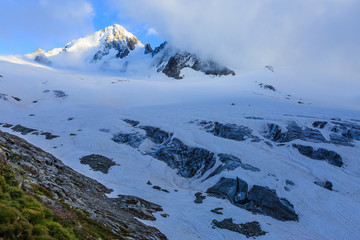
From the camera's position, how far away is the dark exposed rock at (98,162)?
1818 inches

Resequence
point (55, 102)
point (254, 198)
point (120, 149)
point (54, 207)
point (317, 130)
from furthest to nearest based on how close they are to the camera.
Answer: point (55, 102) < point (317, 130) < point (120, 149) < point (254, 198) < point (54, 207)

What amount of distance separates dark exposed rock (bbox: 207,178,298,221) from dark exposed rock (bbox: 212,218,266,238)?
751 centimetres

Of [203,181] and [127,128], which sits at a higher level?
[127,128]

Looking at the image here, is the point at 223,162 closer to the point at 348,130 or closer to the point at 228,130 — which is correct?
the point at 228,130

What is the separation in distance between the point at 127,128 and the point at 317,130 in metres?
61.8

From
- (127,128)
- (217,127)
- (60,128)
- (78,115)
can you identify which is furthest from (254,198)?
(78,115)

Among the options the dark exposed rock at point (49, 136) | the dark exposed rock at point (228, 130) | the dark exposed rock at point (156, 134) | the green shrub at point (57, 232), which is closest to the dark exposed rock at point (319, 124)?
the dark exposed rock at point (228, 130)

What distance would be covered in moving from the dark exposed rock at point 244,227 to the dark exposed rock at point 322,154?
32.1 metres

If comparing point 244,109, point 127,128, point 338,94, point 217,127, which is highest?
point 338,94

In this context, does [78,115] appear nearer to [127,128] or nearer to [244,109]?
[127,128]

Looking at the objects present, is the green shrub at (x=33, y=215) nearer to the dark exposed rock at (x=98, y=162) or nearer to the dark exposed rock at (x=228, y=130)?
the dark exposed rock at (x=98, y=162)

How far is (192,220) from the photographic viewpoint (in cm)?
3022

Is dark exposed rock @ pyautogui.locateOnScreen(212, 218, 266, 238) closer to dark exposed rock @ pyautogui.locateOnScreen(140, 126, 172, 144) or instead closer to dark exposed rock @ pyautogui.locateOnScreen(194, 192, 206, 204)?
dark exposed rock @ pyautogui.locateOnScreen(194, 192, 206, 204)

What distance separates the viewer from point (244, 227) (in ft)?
97.5
